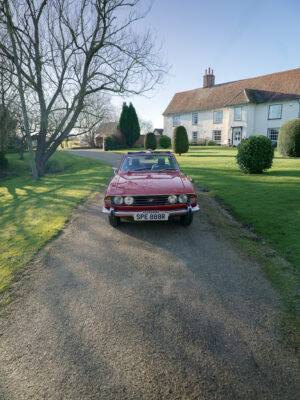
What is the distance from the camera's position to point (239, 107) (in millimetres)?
41062

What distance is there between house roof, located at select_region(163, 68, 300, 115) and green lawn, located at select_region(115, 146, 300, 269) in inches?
1156

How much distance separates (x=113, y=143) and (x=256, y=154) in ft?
120

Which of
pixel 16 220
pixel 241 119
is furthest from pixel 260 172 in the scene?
pixel 241 119

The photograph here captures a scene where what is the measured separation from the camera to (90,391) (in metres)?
2.52

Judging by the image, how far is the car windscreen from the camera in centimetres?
766

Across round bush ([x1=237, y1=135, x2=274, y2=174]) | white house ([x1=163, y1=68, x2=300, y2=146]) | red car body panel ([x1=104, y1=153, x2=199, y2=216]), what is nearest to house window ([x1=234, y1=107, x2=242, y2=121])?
white house ([x1=163, y1=68, x2=300, y2=146])

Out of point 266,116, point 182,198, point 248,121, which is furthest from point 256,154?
point 266,116

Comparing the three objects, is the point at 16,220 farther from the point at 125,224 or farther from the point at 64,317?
the point at 64,317

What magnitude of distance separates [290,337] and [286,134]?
20.6 m

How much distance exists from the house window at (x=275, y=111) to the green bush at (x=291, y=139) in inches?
749

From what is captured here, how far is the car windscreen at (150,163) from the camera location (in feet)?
25.1

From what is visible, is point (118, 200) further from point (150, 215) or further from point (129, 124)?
point (129, 124)

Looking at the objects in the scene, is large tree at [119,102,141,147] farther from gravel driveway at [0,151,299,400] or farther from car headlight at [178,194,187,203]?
gravel driveway at [0,151,299,400]

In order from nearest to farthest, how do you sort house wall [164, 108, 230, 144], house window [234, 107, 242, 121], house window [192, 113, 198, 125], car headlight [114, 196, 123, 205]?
1. car headlight [114, 196, 123, 205]
2. house window [234, 107, 242, 121]
3. house wall [164, 108, 230, 144]
4. house window [192, 113, 198, 125]
